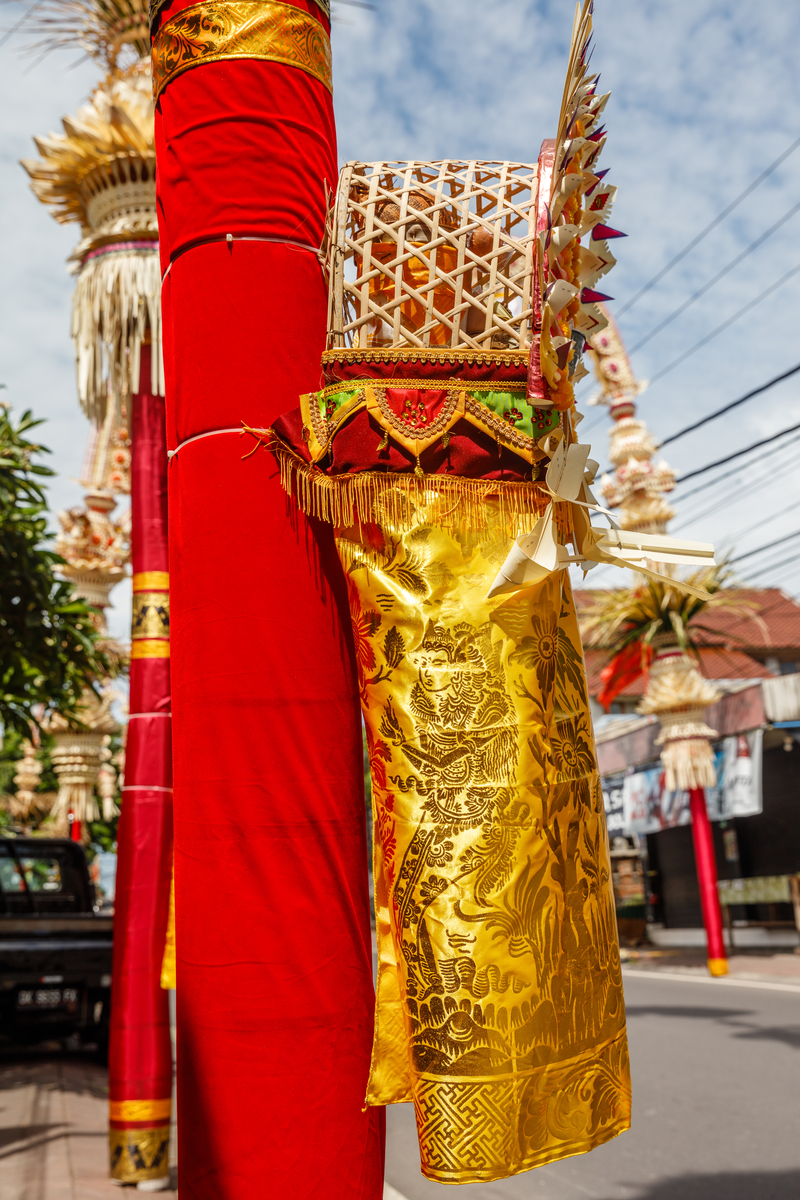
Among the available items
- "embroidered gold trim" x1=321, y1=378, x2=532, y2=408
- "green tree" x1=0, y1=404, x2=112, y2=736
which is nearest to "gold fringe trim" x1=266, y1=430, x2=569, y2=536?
"embroidered gold trim" x1=321, y1=378, x2=532, y2=408

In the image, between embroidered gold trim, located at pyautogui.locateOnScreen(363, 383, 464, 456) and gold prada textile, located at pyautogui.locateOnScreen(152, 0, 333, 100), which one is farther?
gold prada textile, located at pyautogui.locateOnScreen(152, 0, 333, 100)

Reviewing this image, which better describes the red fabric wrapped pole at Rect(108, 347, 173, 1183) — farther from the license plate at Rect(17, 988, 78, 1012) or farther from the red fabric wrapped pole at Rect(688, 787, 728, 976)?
the red fabric wrapped pole at Rect(688, 787, 728, 976)

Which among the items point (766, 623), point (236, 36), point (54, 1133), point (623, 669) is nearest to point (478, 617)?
point (236, 36)

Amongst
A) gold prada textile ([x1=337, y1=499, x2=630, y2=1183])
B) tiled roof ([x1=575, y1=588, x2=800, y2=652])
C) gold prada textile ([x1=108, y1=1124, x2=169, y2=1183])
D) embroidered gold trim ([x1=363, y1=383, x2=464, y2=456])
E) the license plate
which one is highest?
tiled roof ([x1=575, y1=588, x2=800, y2=652])

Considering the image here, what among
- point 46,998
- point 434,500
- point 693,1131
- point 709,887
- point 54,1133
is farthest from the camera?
point 709,887

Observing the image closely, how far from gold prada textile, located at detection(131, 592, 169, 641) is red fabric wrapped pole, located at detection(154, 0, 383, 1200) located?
7.86 feet

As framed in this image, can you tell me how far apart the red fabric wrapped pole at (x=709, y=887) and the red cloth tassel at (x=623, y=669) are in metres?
1.92

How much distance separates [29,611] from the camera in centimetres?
670

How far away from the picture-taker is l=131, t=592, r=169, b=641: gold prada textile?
455cm

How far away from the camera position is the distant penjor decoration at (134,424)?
4.26 meters

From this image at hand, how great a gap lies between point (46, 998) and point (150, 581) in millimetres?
4956

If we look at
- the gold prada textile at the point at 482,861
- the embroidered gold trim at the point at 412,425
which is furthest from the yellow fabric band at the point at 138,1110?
the embroidered gold trim at the point at 412,425

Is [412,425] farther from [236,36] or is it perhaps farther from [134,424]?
[134,424]

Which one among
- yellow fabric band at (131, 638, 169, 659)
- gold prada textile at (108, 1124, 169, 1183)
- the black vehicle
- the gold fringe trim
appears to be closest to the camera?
the gold fringe trim
